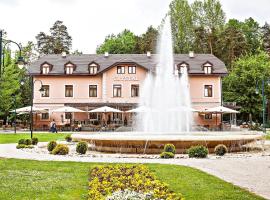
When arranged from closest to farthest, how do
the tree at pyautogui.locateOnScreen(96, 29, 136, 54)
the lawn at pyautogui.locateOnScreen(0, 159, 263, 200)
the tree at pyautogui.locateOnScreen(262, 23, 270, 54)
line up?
the lawn at pyautogui.locateOnScreen(0, 159, 263, 200) → the tree at pyautogui.locateOnScreen(96, 29, 136, 54) → the tree at pyautogui.locateOnScreen(262, 23, 270, 54)

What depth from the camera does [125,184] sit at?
9492 mm

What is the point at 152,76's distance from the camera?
50281mm

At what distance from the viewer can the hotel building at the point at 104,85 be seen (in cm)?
5034

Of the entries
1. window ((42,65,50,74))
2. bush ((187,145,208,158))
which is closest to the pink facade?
window ((42,65,50,74))

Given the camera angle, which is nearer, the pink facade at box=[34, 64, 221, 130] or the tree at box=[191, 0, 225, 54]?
the pink facade at box=[34, 64, 221, 130]

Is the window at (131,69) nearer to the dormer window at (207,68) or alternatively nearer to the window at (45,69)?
the dormer window at (207,68)

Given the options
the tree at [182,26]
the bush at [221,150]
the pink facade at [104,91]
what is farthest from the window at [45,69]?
the bush at [221,150]

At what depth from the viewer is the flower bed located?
313 inches

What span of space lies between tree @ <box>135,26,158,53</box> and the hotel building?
16.9 m

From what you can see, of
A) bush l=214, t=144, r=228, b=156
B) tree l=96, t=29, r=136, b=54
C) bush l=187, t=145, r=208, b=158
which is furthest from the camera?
tree l=96, t=29, r=136, b=54

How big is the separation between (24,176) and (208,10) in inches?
2258

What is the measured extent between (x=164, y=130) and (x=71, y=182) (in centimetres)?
1834

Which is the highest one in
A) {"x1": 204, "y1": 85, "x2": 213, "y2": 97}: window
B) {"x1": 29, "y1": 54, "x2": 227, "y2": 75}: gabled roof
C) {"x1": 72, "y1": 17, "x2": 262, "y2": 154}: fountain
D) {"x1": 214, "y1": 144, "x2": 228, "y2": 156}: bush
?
{"x1": 29, "y1": 54, "x2": 227, "y2": 75}: gabled roof

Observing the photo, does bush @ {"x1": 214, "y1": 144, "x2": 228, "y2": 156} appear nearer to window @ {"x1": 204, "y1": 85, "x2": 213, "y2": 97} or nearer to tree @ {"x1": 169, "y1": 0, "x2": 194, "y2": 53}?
window @ {"x1": 204, "y1": 85, "x2": 213, "y2": 97}
